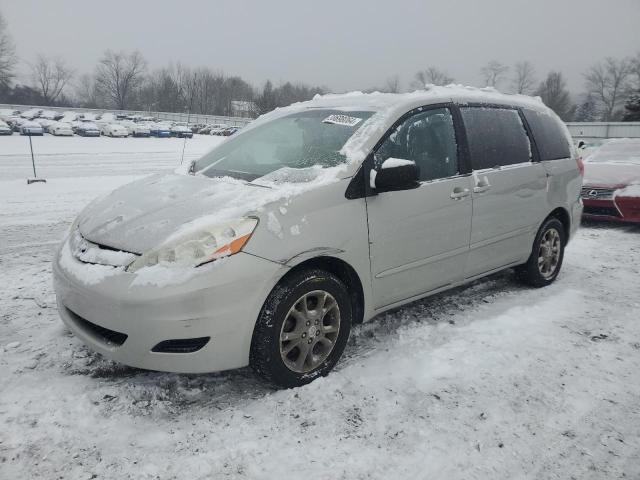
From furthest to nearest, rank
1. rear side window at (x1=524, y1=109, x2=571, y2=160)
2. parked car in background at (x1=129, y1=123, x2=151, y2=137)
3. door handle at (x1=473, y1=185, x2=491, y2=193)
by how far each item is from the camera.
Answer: parked car in background at (x1=129, y1=123, x2=151, y2=137), rear side window at (x1=524, y1=109, x2=571, y2=160), door handle at (x1=473, y1=185, x2=491, y2=193)

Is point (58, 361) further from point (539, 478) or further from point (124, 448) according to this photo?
point (539, 478)

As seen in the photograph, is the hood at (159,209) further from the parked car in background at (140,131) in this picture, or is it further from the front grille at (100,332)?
the parked car in background at (140,131)

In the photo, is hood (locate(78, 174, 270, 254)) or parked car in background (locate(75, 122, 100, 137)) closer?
hood (locate(78, 174, 270, 254))

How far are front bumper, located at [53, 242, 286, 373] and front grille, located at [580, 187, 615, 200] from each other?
6.97m

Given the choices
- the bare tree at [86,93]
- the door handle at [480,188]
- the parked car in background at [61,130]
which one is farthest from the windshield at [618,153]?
the bare tree at [86,93]

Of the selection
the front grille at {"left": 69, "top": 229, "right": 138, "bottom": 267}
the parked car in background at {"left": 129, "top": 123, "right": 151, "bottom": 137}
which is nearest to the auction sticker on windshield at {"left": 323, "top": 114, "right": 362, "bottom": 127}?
the front grille at {"left": 69, "top": 229, "right": 138, "bottom": 267}

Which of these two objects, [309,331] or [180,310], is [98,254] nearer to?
[180,310]

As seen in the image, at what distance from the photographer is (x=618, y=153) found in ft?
29.6

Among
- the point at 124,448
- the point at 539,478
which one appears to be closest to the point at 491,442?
the point at 539,478

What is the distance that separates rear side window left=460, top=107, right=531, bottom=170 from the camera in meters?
3.78

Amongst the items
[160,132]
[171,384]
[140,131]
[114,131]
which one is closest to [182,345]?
[171,384]

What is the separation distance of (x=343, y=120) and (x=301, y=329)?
1.51 m

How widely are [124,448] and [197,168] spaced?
212cm

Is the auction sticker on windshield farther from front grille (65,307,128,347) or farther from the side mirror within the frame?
front grille (65,307,128,347)
